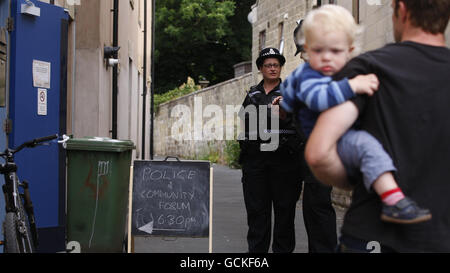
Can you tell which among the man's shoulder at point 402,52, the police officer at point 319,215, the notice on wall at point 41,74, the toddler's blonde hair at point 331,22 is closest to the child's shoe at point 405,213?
the man's shoulder at point 402,52

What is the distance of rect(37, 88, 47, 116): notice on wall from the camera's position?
7648 mm

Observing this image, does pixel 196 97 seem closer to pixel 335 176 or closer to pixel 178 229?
pixel 178 229

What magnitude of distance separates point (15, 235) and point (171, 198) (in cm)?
236

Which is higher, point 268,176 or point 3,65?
point 3,65

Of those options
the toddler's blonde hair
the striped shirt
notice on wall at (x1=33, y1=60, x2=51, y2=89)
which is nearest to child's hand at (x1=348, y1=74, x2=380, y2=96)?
the striped shirt

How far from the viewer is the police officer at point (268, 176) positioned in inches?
248

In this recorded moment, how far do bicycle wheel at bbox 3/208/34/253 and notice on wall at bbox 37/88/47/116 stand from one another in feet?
8.04

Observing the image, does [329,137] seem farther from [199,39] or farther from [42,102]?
[199,39]

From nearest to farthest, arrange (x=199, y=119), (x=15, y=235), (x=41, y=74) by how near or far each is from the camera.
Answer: (x=15, y=235) → (x=41, y=74) → (x=199, y=119)

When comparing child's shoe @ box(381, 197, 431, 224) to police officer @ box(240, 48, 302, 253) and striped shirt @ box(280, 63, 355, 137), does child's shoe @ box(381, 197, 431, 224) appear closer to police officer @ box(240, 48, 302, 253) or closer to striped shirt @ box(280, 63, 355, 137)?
striped shirt @ box(280, 63, 355, 137)

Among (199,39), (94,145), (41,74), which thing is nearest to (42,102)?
(41,74)

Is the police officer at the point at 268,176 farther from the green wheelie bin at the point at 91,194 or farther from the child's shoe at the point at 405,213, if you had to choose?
the child's shoe at the point at 405,213

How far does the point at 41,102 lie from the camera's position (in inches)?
303

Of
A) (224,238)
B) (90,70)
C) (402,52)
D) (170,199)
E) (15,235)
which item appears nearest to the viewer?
(402,52)
